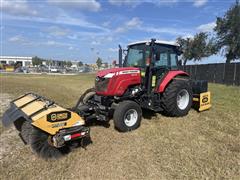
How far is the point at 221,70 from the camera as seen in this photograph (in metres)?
18.8

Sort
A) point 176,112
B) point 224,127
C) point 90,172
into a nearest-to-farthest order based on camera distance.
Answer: point 90,172 < point 224,127 < point 176,112

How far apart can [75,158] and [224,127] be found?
3870mm

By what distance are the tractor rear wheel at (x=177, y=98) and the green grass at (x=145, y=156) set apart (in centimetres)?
50

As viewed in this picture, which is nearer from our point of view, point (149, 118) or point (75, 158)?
point (75, 158)

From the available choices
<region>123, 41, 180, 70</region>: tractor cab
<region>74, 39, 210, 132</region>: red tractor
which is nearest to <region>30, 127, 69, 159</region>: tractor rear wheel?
<region>74, 39, 210, 132</region>: red tractor

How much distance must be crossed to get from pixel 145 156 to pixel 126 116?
1437 mm

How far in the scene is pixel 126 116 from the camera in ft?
18.9

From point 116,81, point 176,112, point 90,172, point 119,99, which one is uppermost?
point 116,81

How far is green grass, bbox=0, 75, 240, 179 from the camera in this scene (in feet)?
12.8

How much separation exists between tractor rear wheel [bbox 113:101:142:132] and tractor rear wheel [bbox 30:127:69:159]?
62.7 inches

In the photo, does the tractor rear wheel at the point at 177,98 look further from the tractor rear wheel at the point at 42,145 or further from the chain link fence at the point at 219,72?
the chain link fence at the point at 219,72

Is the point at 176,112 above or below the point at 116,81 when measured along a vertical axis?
below

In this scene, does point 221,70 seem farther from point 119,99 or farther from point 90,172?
point 90,172

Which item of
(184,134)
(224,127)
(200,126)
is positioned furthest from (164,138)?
(224,127)
